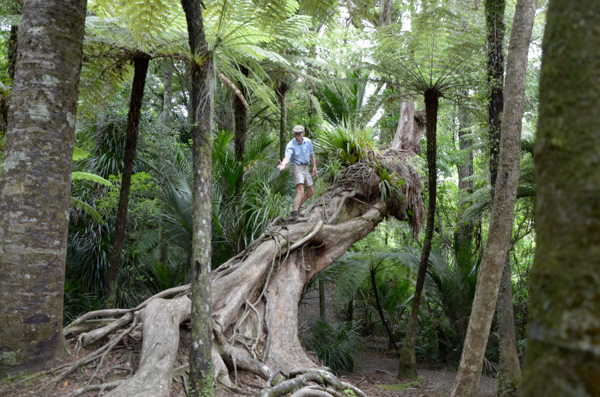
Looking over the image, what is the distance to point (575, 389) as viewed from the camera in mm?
873

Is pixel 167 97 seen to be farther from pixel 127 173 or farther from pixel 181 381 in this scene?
pixel 181 381

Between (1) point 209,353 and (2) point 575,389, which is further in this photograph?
(1) point 209,353

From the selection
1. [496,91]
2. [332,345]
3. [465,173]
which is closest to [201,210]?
[496,91]

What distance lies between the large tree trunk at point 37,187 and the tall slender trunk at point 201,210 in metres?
1.27

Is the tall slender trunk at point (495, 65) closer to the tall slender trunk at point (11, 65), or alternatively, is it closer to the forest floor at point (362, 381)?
the forest floor at point (362, 381)

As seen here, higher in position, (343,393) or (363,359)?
(343,393)

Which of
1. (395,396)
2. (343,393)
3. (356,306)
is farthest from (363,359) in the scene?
(343,393)

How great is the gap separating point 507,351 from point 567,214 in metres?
5.43

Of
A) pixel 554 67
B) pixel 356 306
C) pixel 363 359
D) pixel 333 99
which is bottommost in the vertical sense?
pixel 363 359

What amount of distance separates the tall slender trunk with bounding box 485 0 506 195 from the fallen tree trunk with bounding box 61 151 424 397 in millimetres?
2707

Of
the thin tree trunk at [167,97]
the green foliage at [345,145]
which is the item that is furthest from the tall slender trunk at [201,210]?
the thin tree trunk at [167,97]

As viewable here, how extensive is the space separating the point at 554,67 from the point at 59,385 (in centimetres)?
405

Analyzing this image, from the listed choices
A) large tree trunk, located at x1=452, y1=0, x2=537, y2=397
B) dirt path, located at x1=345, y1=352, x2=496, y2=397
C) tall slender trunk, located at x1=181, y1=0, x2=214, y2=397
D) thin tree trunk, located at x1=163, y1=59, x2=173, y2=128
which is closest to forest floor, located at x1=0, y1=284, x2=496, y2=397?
dirt path, located at x1=345, y1=352, x2=496, y2=397

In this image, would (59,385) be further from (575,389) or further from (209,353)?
(575,389)
